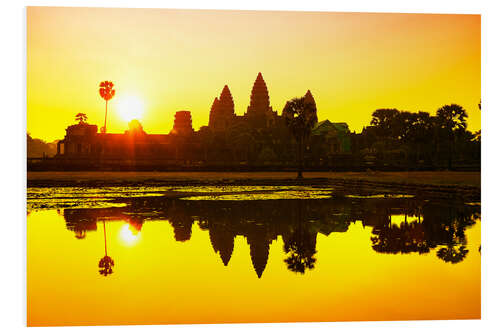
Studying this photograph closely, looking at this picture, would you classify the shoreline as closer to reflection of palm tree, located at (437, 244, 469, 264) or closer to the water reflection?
the water reflection

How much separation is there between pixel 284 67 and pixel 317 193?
288 inches

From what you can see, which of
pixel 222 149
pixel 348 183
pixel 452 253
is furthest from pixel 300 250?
pixel 222 149

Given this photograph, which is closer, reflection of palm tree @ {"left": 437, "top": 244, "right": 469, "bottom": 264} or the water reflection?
reflection of palm tree @ {"left": 437, "top": 244, "right": 469, "bottom": 264}

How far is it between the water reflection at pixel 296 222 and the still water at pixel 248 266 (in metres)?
0.03

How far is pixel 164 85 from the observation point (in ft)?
36.2

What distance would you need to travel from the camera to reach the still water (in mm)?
6426

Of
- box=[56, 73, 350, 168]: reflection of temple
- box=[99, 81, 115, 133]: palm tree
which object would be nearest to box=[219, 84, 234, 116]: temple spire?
box=[56, 73, 350, 168]: reflection of temple

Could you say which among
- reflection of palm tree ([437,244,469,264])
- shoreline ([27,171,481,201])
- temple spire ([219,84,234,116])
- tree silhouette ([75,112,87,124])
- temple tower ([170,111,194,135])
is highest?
temple spire ([219,84,234,116])

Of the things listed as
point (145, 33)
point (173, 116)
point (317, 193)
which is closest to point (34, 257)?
point (145, 33)

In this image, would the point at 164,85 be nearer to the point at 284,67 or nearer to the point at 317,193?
the point at 284,67

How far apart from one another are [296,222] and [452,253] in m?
3.53

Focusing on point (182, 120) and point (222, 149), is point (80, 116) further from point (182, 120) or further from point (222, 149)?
point (222, 149)

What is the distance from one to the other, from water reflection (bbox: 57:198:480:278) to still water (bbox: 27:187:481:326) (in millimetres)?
33

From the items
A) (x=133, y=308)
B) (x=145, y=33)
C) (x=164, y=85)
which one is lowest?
(x=133, y=308)
